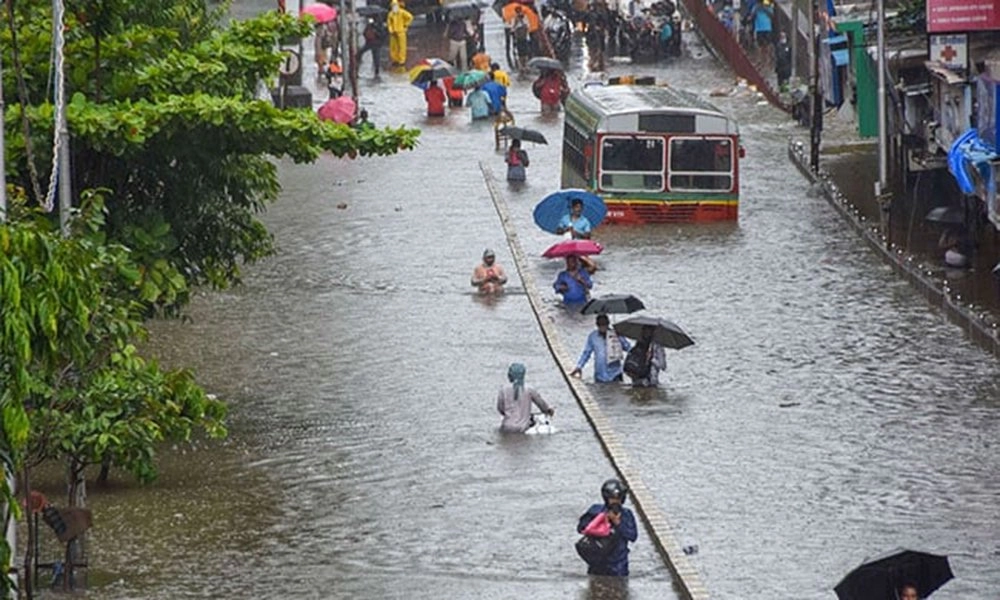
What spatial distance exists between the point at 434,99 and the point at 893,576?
34420mm

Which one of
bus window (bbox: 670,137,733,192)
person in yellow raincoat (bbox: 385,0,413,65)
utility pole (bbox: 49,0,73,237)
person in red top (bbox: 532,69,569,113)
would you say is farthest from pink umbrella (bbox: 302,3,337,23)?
utility pole (bbox: 49,0,73,237)

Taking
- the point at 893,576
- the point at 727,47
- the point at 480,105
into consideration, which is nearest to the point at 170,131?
the point at 893,576

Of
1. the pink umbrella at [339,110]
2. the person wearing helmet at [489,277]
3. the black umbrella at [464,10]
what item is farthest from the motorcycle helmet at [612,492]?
the black umbrella at [464,10]

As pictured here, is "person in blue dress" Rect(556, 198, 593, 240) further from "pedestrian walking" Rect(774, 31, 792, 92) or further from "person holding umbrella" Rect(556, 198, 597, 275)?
"pedestrian walking" Rect(774, 31, 792, 92)

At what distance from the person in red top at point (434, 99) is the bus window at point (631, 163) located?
12.0 metres

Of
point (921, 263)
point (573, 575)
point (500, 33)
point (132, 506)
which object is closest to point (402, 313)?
point (921, 263)

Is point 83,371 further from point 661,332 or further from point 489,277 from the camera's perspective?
point 489,277

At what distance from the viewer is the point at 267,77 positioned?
24906 millimetres

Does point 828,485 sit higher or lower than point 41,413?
lower

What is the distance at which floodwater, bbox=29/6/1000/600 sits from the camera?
65.6 ft

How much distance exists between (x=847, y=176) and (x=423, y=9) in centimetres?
2234

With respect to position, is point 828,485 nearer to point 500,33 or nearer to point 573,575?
point 573,575

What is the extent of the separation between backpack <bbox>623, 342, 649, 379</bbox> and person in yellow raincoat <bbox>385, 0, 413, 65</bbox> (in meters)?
30.8

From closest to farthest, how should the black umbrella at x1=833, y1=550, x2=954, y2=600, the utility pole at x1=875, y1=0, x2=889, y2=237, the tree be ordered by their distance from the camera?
the tree < the black umbrella at x1=833, y1=550, x2=954, y2=600 < the utility pole at x1=875, y1=0, x2=889, y2=237
